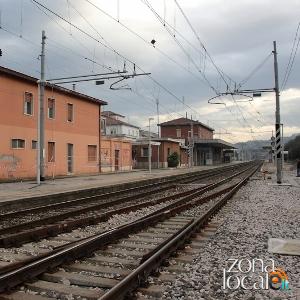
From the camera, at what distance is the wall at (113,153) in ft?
153

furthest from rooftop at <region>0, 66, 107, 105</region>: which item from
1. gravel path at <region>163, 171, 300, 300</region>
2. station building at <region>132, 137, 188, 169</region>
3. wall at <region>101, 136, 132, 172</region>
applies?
station building at <region>132, 137, 188, 169</region>

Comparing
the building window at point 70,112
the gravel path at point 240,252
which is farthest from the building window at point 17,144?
the gravel path at point 240,252

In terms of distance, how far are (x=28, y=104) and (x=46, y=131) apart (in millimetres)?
2742

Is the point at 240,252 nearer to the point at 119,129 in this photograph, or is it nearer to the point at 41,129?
the point at 41,129

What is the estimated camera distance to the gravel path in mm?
5926

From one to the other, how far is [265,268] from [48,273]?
3327 mm

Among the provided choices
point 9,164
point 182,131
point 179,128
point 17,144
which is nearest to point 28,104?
point 17,144

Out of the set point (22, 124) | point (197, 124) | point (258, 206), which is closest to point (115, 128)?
point (197, 124)

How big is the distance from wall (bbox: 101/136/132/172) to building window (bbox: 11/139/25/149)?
1459 cm

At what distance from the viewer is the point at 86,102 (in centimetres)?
4191

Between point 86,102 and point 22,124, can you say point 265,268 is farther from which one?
point 86,102

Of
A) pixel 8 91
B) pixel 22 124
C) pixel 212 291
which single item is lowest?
pixel 212 291

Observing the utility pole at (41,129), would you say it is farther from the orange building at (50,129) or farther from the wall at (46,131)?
the wall at (46,131)

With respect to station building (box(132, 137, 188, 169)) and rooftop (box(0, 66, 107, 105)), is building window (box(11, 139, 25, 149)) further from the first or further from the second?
station building (box(132, 137, 188, 169))
